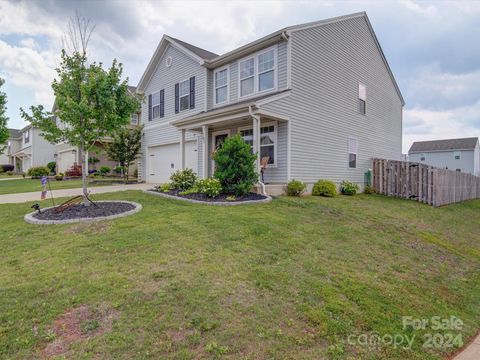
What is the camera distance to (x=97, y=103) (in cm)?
710

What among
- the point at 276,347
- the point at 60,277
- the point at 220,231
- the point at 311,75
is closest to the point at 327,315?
the point at 276,347

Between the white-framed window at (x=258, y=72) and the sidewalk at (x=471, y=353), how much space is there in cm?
987

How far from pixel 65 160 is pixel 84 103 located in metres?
Result: 22.5

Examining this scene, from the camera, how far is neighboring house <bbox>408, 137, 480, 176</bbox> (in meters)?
37.8

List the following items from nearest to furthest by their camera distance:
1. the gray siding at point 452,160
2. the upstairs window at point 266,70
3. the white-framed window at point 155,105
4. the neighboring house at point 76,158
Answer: the upstairs window at point 266,70
the white-framed window at point 155,105
the neighboring house at point 76,158
the gray siding at point 452,160

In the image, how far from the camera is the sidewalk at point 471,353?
9.70 feet

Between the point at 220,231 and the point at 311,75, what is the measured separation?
8.83m

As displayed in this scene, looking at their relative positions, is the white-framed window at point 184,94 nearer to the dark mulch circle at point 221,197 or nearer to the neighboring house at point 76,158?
the dark mulch circle at point 221,197

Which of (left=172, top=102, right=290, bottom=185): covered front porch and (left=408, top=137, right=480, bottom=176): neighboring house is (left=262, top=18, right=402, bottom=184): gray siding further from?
(left=408, top=137, right=480, bottom=176): neighboring house

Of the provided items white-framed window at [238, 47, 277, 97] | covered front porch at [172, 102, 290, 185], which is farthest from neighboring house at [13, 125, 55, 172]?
white-framed window at [238, 47, 277, 97]

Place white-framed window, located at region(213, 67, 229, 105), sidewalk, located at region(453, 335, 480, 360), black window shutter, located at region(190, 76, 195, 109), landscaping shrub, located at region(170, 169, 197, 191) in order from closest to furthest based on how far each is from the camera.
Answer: sidewalk, located at region(453, 335, 480, 360) < landscaping shrub, located at region(170, 169, 197, 191) < white-framed window, located at region(213, 67, 229, 105) < black window shutter, located at region(190, 76, 195, 109)

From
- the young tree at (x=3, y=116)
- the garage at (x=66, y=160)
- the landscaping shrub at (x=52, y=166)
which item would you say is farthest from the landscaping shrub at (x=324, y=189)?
the landscaping shrub at (x=52, y=166)

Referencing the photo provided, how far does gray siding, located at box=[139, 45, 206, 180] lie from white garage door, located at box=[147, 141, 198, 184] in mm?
371

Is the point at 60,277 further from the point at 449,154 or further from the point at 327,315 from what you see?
the point at 449,154
